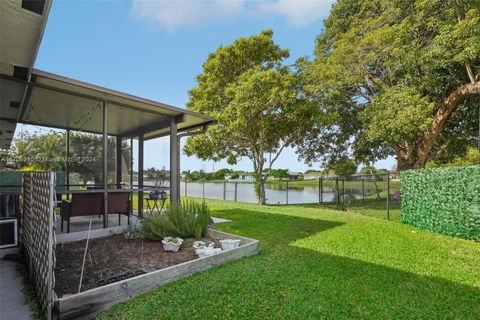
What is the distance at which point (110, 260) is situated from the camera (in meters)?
3.50

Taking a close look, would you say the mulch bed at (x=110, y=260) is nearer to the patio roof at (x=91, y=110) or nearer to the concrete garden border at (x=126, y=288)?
the concrete garden border at (x=126, y=288)

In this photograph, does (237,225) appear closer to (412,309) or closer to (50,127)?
(412,309)

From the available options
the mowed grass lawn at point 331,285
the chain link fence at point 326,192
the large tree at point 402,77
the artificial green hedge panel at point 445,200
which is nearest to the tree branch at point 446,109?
the large tree at point 402,77

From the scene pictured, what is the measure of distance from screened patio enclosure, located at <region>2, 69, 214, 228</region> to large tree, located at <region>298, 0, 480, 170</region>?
280 inches

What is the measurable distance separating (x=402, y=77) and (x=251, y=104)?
628 cm

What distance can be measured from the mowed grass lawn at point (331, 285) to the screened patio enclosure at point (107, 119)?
2.82 meters

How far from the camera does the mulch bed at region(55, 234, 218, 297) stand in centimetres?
286

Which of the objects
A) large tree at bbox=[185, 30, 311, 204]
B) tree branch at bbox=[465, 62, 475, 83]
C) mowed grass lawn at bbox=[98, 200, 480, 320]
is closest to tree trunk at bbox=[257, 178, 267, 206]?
large tree at bbox=[185, 30, 311, 204]

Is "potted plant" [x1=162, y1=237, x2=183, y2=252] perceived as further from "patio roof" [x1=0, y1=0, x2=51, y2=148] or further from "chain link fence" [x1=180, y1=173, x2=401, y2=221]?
"chain link fence" [x1=180, y1=173, x2=401, y2=221]

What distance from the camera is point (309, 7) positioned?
977 centimetres

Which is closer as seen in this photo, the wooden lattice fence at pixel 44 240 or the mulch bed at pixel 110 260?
the wooden lattice fence at pixel 44 240

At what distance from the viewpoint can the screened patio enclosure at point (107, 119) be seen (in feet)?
14.7

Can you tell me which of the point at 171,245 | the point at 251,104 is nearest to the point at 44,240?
the point at 171,245

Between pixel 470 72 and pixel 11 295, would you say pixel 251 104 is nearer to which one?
pixel 470 72
